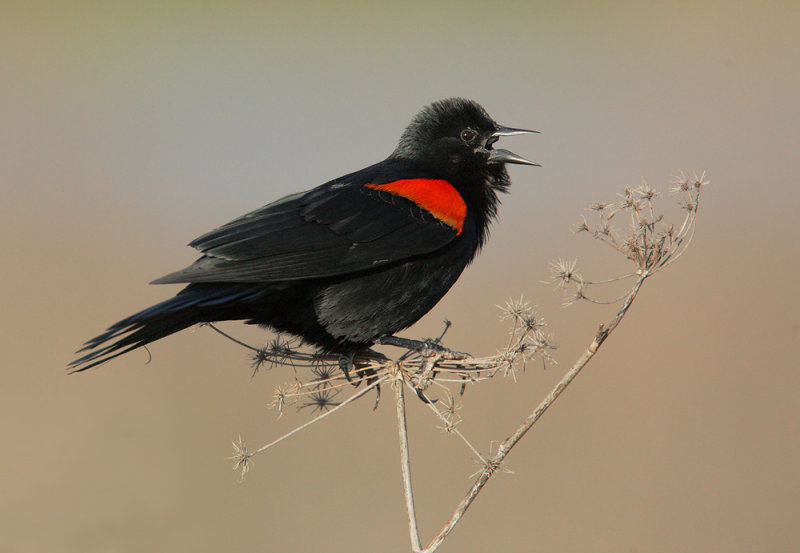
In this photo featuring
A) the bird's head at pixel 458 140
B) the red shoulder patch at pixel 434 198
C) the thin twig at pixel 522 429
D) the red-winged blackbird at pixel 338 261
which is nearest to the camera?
the thin twig at pixel 522 429

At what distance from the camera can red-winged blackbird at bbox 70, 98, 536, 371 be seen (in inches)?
131

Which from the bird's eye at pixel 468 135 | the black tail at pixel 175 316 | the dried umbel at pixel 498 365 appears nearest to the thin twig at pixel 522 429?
the dried umbel at pixel 498 365

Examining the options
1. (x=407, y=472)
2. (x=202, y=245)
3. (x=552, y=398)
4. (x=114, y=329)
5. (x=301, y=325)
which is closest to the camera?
(x=552, y=398)

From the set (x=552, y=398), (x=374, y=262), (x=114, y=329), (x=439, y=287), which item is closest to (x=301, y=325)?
(x=374, y=262)

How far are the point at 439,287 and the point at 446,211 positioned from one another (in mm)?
386

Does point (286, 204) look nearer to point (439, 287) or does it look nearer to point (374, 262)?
point (374, 262)

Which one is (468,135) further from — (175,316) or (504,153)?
(175,316)

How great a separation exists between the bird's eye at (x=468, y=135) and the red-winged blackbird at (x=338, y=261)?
29 cm

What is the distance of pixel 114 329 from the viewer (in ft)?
9.62

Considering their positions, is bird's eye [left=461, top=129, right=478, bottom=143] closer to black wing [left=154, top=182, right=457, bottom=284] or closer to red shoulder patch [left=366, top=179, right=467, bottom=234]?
red shoulder patch [left=366, top=179, right=467, bottom=234]

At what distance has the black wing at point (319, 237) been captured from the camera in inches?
133

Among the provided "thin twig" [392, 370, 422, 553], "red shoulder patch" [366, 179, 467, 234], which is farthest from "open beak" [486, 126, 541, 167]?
"thin twig" [392, 370, 422, 553]

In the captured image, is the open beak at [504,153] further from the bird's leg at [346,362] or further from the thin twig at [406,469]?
the thin twig at [406,469]

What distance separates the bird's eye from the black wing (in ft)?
2.44
